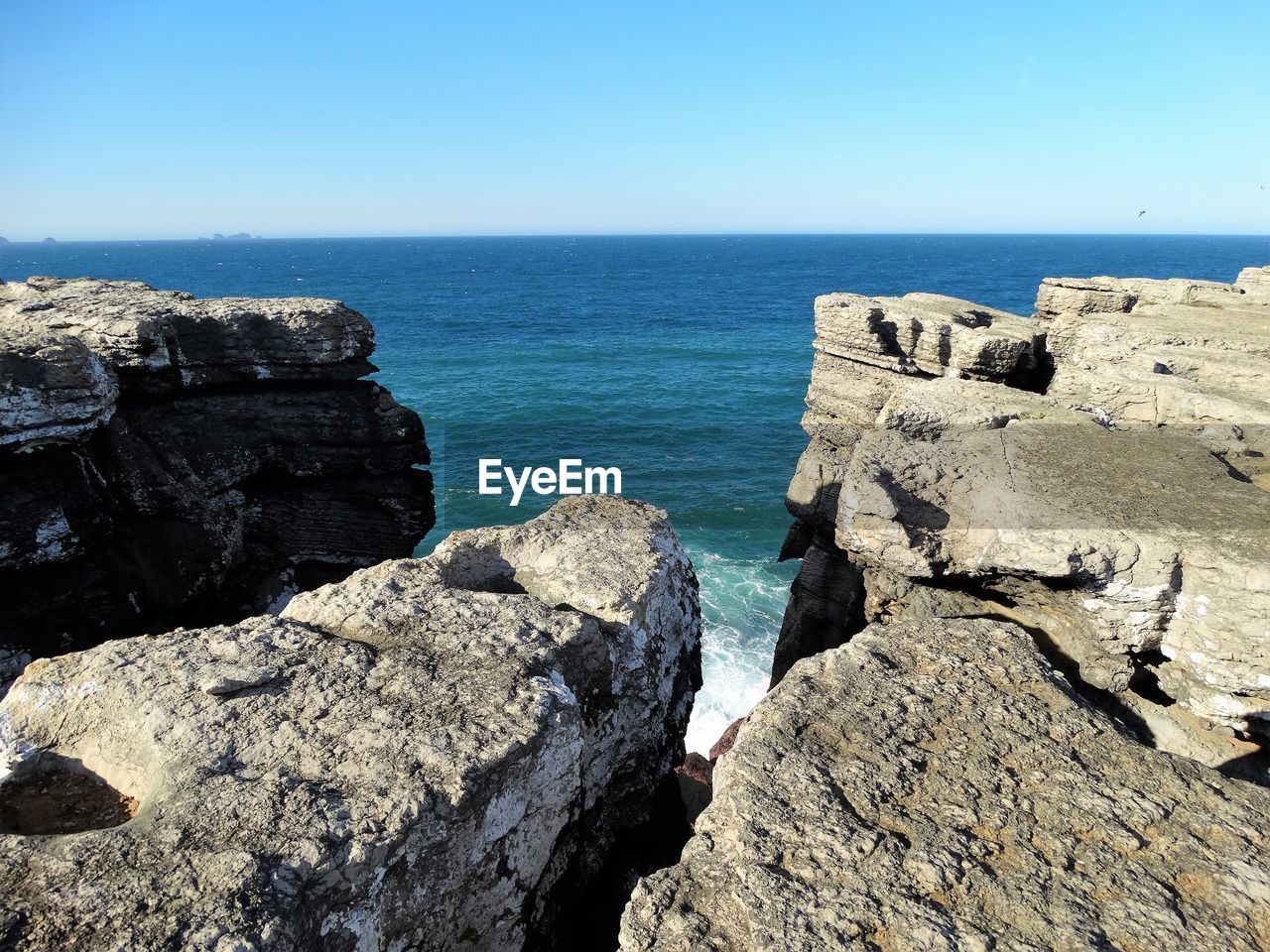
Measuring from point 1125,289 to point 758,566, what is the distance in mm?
12228

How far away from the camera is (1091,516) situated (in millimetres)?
7277

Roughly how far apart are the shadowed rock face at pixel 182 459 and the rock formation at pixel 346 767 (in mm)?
5978

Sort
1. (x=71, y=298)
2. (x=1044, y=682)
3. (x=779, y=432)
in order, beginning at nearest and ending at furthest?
(x=1044, y=682) < (x=71, y=298) < (x=779, y=432)

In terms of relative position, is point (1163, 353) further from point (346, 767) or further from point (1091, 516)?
point (346, 767)

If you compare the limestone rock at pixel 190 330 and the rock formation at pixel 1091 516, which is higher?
the limestone rock at pixel 190 330

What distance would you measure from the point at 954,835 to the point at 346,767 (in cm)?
357

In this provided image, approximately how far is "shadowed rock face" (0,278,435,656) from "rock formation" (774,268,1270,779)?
27.0 feet

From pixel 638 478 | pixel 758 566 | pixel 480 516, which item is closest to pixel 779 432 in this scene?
pixel 638 478

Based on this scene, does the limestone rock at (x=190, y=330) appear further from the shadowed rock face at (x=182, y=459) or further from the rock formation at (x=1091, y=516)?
the rock formation at (x=1091, y=516)

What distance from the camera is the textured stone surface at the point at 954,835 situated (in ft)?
12.7

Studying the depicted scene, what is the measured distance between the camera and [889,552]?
8047 millimetres

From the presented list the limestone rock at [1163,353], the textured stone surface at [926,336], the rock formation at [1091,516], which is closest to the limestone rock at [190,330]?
the rock formation at [1091,516]

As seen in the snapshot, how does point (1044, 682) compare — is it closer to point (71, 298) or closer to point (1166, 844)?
point (1166, 844)

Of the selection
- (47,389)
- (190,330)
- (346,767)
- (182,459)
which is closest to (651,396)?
(190,330)
